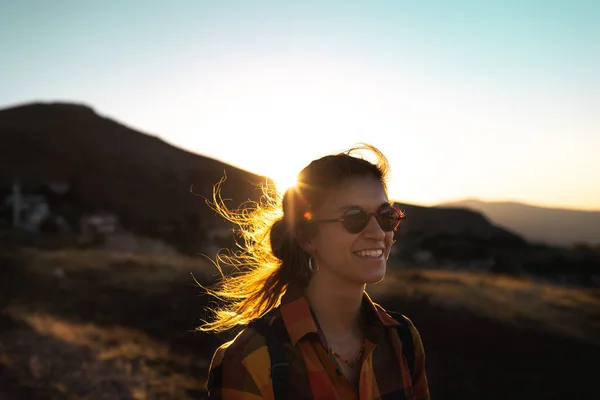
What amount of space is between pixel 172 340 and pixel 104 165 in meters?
66.3

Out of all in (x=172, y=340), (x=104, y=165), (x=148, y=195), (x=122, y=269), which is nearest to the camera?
(x=172, y=340)

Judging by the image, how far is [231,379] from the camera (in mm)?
2262

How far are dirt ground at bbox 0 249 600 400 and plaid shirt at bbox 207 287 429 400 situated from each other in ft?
22.1

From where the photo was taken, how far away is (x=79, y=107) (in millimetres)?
92000

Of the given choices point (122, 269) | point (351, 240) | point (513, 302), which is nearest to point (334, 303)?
point (351, 240)

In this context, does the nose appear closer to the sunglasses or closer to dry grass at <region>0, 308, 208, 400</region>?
the sunglasses

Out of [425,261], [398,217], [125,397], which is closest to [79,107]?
[425,261]

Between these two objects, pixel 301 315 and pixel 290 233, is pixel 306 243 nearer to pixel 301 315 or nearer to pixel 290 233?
pixel 290 233

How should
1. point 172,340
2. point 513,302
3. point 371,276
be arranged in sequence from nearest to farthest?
point 371,276 < point 172,340 < point 513,302

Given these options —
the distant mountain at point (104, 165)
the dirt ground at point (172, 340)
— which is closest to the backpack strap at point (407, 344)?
the dirt ground at point (172, 340)

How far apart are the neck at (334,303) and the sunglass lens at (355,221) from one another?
0.86 ft

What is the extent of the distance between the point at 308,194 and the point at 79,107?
320 feet

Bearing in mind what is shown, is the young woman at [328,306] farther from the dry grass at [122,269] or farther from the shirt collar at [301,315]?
the dry grass at [122,269]

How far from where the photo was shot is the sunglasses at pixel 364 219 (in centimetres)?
272
